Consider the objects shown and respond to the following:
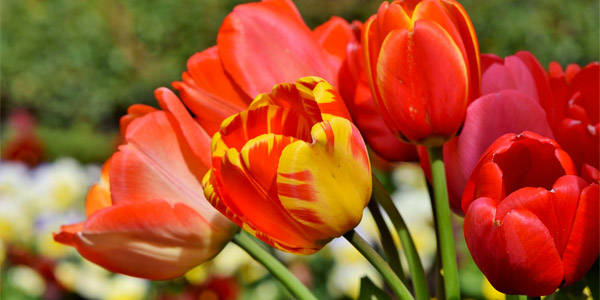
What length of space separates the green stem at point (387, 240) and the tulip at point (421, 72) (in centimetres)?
5

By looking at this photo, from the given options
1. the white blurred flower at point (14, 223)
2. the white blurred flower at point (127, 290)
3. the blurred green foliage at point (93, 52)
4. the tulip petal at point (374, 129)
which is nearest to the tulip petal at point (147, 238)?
the tulip petal at point (374, 129)

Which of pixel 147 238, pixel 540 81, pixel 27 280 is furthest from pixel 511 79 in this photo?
pixel 27 280

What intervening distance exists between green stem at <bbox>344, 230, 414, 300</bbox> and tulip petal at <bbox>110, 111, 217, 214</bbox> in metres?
0.10

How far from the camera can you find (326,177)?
0.38 metres

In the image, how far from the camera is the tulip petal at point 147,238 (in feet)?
1.48

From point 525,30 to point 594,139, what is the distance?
4560mm

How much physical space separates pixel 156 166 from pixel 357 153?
0.45 feet

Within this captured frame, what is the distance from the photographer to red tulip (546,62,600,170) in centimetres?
43

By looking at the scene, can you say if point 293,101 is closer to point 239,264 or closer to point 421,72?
point 421,72

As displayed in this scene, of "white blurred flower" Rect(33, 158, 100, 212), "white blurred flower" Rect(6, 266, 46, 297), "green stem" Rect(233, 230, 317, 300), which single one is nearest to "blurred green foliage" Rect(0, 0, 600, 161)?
"white blurred flower" Rect(33, 158, 100, 212)

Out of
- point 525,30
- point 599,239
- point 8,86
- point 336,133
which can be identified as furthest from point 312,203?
point 8,86

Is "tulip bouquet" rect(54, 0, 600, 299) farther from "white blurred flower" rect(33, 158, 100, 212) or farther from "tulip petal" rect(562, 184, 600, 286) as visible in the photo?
"white blurred flower" rect(33, 158, 100, 212)

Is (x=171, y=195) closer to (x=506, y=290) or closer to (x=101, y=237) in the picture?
(x=101, y=237)

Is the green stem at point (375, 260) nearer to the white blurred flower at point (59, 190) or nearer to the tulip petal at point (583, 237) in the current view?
the tulip petal at point (583, 237)
